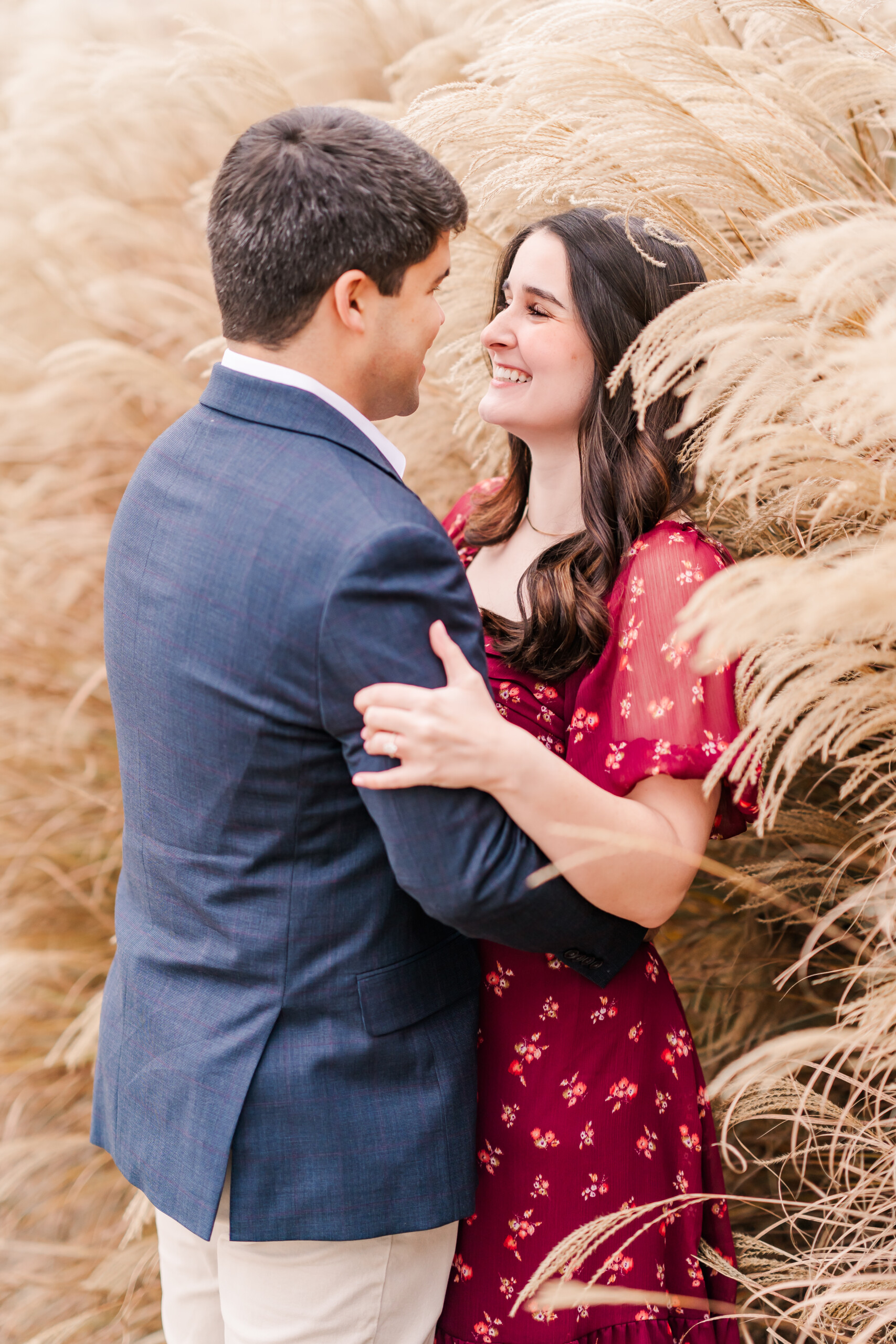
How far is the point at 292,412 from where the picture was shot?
1.14 metres

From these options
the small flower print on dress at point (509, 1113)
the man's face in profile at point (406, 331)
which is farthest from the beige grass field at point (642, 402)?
the man's face in profile at point (406, 331)

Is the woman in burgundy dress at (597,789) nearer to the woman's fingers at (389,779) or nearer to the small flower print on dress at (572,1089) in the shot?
the small flower print on dress at (572,1089)

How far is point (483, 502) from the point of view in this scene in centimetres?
186

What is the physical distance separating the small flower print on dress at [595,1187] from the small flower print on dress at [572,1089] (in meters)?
0.10

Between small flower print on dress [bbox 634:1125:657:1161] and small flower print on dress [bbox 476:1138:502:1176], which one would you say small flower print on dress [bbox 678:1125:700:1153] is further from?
small flower print on dress [bbox 476:1138:502:1176]

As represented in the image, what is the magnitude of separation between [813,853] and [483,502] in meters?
0.82

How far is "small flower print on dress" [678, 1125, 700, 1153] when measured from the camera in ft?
4.82

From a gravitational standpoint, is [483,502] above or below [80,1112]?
above

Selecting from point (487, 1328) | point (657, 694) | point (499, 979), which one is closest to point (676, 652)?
point (657, 694)

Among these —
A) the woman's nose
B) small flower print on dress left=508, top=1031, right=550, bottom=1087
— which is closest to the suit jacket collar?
the woman's nose

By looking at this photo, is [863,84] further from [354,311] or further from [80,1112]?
[80,1112]

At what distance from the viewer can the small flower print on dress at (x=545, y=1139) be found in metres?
1.38

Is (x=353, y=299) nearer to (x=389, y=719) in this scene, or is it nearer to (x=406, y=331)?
(x=406, y=331)

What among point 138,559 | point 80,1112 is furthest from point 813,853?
point 80,1112
